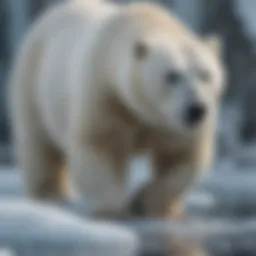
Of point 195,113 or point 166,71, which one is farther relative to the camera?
point 166,71

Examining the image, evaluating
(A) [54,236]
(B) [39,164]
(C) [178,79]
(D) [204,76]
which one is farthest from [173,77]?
(A) [54,236]

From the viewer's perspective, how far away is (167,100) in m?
7.23

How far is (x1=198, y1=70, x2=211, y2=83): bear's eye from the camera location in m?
7.16

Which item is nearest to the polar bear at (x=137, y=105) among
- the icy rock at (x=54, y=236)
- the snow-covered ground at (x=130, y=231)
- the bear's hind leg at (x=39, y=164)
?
the snow-covered ground at (x=130, y=231)

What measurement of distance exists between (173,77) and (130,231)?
84cm

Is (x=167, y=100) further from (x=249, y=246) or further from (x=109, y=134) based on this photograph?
(x=249, y=246)

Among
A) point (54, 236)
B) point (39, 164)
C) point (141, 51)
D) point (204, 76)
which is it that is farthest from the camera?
point (39, 164)

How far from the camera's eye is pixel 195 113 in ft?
22.7

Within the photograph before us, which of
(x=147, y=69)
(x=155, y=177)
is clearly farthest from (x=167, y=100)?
(x=155, y=177)

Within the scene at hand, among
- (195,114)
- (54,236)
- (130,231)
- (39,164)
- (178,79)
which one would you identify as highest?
(39,164)

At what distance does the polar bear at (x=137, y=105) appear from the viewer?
23.7ft

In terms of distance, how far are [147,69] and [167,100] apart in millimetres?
223

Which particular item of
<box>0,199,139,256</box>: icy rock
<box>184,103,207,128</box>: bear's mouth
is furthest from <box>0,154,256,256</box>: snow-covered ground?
<box>184,103,207,128</box>: bear's mouth

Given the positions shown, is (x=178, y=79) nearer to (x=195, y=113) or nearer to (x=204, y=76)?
(x=204, y=76)
